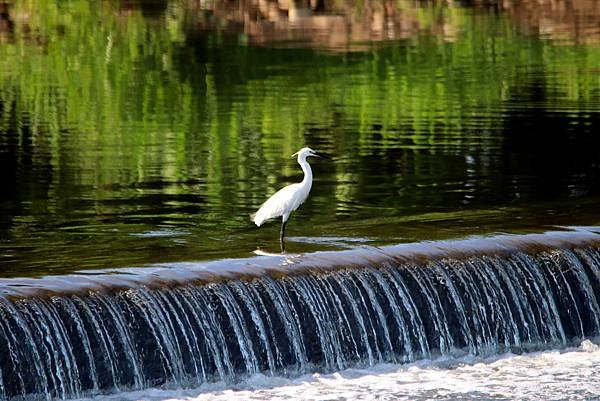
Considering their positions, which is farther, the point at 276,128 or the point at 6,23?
the point at 6,23

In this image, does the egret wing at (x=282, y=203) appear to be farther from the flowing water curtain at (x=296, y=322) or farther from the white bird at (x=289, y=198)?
the flowing water curtain at (x=296, y=322)

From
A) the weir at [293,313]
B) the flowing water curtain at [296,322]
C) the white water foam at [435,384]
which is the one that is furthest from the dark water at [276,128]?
the white water foam at [435,384]

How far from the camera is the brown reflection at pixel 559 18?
36.7 meters

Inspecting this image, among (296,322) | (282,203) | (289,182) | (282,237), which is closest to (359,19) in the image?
(289,182)

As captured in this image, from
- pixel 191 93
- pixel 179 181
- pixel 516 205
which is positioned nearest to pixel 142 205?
pixel 179 181

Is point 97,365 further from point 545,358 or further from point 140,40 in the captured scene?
point 140,40

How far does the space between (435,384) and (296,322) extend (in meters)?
1.14

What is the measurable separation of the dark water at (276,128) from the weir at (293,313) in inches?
24.9

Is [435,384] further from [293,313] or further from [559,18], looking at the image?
[559,18]

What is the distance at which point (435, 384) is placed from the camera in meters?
11.5

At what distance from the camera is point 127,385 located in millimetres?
11102

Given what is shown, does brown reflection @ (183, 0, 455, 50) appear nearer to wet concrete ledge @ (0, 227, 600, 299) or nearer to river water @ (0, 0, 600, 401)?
river water @ (0, 0, 600, 401)

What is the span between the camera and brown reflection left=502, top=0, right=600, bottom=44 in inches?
1443

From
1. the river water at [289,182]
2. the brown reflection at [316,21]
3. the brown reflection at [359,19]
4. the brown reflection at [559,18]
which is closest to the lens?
the river water at [289,182]
